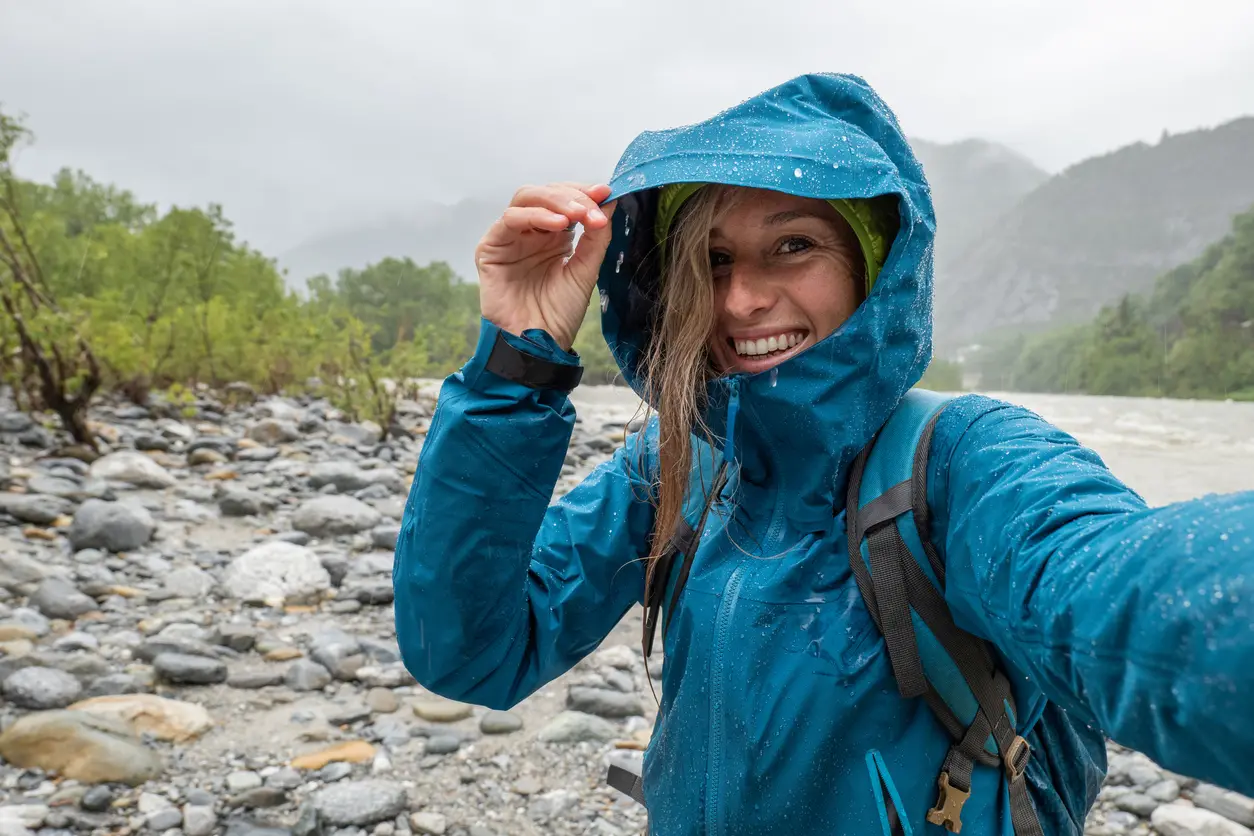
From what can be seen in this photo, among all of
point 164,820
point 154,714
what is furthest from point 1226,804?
point 154,714

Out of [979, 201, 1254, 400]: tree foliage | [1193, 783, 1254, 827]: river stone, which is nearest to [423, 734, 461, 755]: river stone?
[1193, 783, 1254, 827]: river stone

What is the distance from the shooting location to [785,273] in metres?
1.44

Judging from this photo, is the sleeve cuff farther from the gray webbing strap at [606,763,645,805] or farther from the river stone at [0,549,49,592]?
the river stone at [0,549,49,592]

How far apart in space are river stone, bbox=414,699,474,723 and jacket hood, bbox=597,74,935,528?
8.66 ft

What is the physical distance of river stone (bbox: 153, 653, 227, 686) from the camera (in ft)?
12.0

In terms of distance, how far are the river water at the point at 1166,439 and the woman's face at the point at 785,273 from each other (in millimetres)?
7773

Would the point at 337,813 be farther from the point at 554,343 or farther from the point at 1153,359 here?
the point at 1153,359

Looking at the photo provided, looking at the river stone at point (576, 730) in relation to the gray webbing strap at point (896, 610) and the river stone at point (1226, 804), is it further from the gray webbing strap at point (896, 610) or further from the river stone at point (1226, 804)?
the gray webbing strap at point (896, 610)

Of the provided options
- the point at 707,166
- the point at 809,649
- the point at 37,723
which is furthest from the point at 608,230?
the point at 37,723

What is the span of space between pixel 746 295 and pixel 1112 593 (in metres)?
0.80

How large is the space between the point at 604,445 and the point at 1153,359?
136 ft

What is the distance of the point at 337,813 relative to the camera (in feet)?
9.07

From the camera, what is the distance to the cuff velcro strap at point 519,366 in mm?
1299

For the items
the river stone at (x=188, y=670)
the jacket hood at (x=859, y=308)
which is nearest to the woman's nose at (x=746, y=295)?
the jacket hood at (x=859, y=308)
